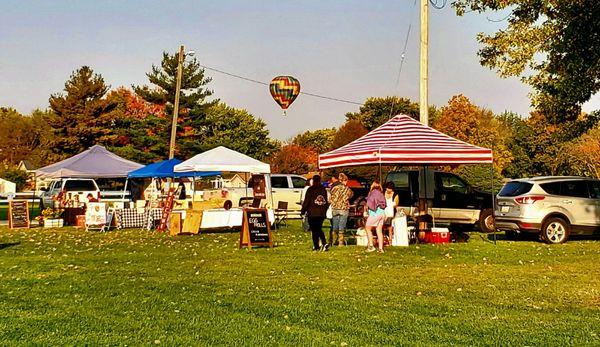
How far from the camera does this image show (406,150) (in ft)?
53.8

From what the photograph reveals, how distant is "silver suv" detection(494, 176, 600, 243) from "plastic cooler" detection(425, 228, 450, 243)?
1.72m

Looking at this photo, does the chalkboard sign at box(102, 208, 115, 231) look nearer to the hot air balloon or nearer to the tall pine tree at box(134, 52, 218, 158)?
the hot air balloon

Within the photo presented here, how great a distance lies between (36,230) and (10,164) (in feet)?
182

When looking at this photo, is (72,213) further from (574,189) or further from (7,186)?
(7,186)

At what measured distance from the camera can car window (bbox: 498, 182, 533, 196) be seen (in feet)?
57.7

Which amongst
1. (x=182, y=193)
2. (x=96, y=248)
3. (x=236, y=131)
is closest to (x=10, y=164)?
(x=236, y=131)

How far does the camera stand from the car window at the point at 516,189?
17.6 m

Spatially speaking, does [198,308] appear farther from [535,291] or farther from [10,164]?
[10,164]

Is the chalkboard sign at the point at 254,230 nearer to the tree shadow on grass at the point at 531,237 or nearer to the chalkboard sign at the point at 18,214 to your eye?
the tree shadow on grass at the point at 531,237

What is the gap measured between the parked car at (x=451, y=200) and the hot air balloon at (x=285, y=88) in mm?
12621

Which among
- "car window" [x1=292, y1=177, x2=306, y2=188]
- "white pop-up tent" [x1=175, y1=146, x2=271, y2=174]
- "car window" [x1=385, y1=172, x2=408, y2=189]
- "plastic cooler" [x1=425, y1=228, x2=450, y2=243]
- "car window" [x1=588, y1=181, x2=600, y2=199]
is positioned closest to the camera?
"plastic cooler" [x1=425, y1=228, x2=450, y2=243]

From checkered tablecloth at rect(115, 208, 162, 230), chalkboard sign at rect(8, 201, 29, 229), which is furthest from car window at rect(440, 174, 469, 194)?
chalkboard sign at rect(8, 201, 29, 229)

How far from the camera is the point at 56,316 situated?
7812 mm

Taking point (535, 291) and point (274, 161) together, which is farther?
point (274, 161)
